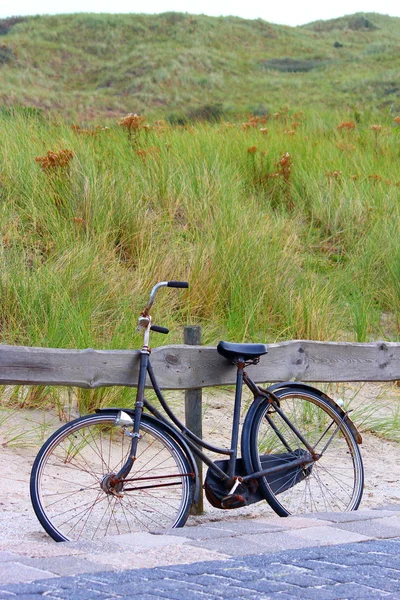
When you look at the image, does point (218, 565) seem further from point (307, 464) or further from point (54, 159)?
point (54, 159)

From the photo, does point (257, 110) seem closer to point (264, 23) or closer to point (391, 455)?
point (391, 455)

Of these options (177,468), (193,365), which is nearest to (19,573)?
(177,468)

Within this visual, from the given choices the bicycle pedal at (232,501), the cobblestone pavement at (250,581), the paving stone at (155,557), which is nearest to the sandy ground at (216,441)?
the bicycle pedal at (232,501)

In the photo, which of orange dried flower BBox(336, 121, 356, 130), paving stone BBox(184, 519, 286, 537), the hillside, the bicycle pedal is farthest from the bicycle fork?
the hillside

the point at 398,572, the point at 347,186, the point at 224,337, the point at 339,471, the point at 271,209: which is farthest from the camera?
the point at 347,186

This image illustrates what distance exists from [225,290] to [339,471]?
230 cm

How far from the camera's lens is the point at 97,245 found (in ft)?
26.0

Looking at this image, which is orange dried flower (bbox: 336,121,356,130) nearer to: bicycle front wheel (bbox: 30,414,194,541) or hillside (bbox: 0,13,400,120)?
bicycle front wheel (bbox: 30,414,194,541)

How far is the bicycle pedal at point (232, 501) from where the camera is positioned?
4363mm

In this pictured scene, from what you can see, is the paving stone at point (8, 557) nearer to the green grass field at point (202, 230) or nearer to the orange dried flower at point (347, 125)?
the green grass field at point (202, 230)

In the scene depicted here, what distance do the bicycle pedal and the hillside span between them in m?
20.8

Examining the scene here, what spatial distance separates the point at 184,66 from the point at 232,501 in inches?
1590


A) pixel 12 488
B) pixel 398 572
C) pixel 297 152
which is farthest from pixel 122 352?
pixel 297 152

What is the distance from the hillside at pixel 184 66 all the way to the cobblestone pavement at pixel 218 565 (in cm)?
2141
